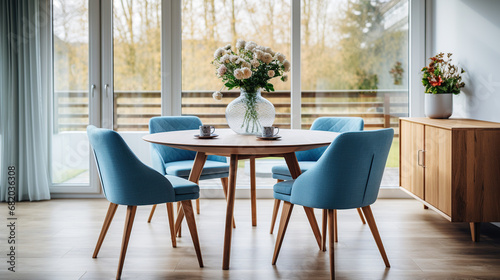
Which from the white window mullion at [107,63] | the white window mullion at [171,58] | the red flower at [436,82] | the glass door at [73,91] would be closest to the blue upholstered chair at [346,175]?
the red flower at [436,82]

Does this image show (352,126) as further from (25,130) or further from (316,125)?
(25,130)

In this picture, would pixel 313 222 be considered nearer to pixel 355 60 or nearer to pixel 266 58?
pixel 266 58

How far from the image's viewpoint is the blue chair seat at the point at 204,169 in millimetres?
3176

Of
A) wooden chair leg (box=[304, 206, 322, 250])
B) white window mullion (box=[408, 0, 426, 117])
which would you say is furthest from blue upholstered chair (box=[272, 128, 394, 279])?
white window mullion (box=[408, 0, 426, 117])

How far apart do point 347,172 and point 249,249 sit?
91cm

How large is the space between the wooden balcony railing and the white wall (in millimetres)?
633

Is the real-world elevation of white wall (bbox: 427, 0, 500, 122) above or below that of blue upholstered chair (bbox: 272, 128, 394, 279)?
above

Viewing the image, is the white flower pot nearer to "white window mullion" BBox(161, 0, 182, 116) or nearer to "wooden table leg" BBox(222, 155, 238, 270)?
"wooden table leg" BBox(222, 155, 238, 270)

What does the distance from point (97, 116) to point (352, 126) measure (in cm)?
233

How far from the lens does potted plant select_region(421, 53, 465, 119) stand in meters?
3.51

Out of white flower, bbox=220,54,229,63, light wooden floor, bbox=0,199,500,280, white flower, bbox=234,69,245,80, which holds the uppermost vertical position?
white flower, bbox=220,54,229,63

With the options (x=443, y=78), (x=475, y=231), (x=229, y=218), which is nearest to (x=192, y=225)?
(x=229, y=218)

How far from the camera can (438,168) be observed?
120 inches

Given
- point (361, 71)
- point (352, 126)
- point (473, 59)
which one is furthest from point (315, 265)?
point (361, 71)
